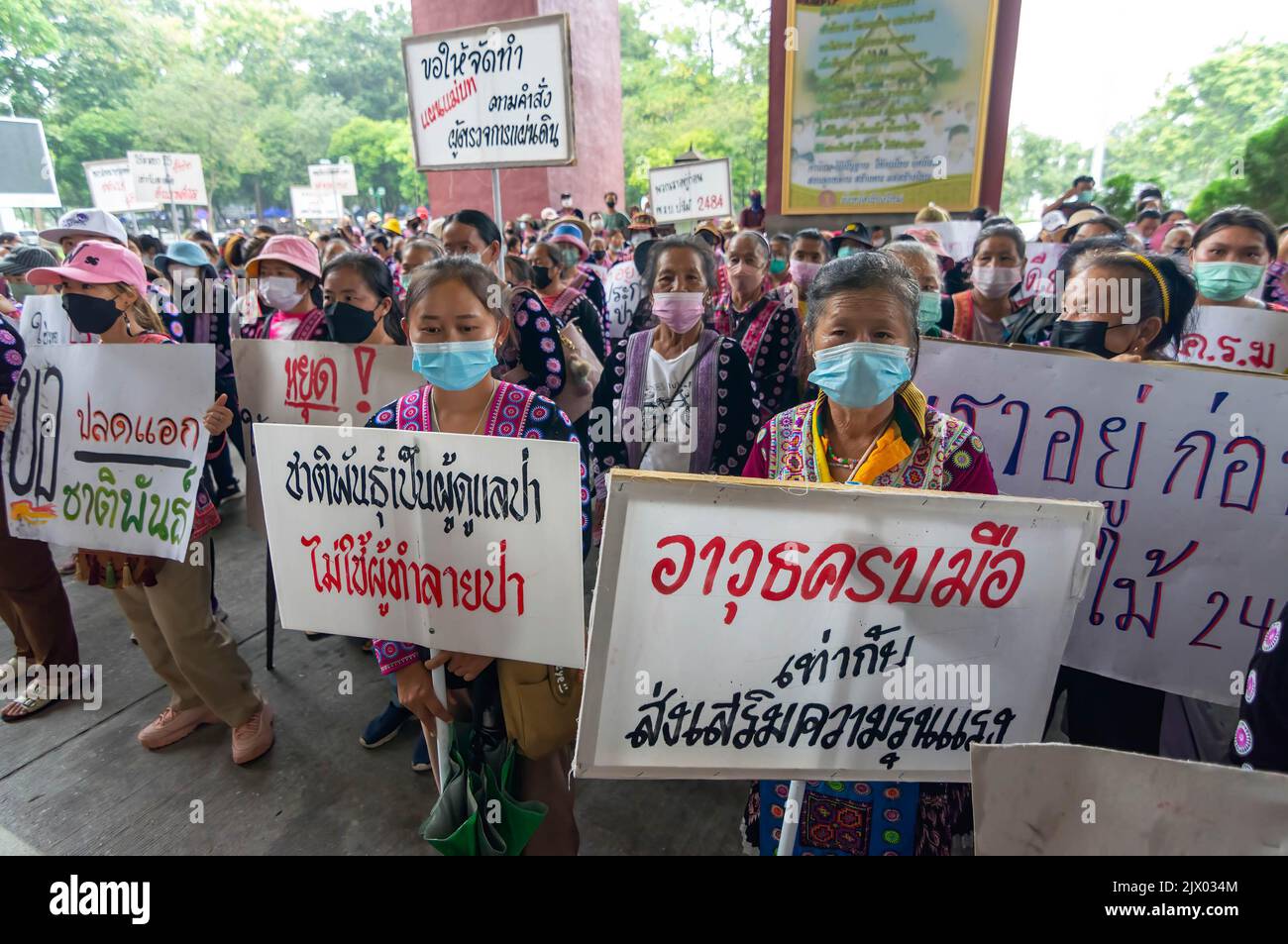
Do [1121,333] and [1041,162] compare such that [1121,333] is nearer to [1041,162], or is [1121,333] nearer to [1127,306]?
[1127,306]

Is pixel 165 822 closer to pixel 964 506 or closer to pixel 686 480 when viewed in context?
pixel 686 480

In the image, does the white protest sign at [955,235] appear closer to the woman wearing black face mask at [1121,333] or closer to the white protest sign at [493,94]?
the white protest sign at [493,94]

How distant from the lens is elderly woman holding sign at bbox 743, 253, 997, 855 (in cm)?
161

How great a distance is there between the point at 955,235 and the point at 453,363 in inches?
230

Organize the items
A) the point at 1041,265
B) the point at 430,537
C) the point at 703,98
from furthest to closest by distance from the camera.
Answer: the point at 703,98, the point at 1041,265, the point at 430,537

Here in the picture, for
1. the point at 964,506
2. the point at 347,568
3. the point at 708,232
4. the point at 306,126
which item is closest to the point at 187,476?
the point at 347,568

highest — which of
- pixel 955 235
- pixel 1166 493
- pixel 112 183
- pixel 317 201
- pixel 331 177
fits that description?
pixel 331 177

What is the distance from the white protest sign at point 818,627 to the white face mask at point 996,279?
276 centimetres

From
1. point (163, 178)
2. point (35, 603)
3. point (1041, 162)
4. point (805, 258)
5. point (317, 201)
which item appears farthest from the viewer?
point (1041, 162)

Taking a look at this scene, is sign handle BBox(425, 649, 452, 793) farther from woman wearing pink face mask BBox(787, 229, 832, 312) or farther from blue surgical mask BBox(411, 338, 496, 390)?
woman wearing pink face mask BBox(787, 229, 832, 312)

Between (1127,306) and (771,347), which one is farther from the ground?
(1127,306)

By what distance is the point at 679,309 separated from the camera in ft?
9.71

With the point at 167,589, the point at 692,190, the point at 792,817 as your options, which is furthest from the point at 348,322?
the point at 692,190

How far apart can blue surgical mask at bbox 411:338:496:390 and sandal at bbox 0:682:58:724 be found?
2823mm
